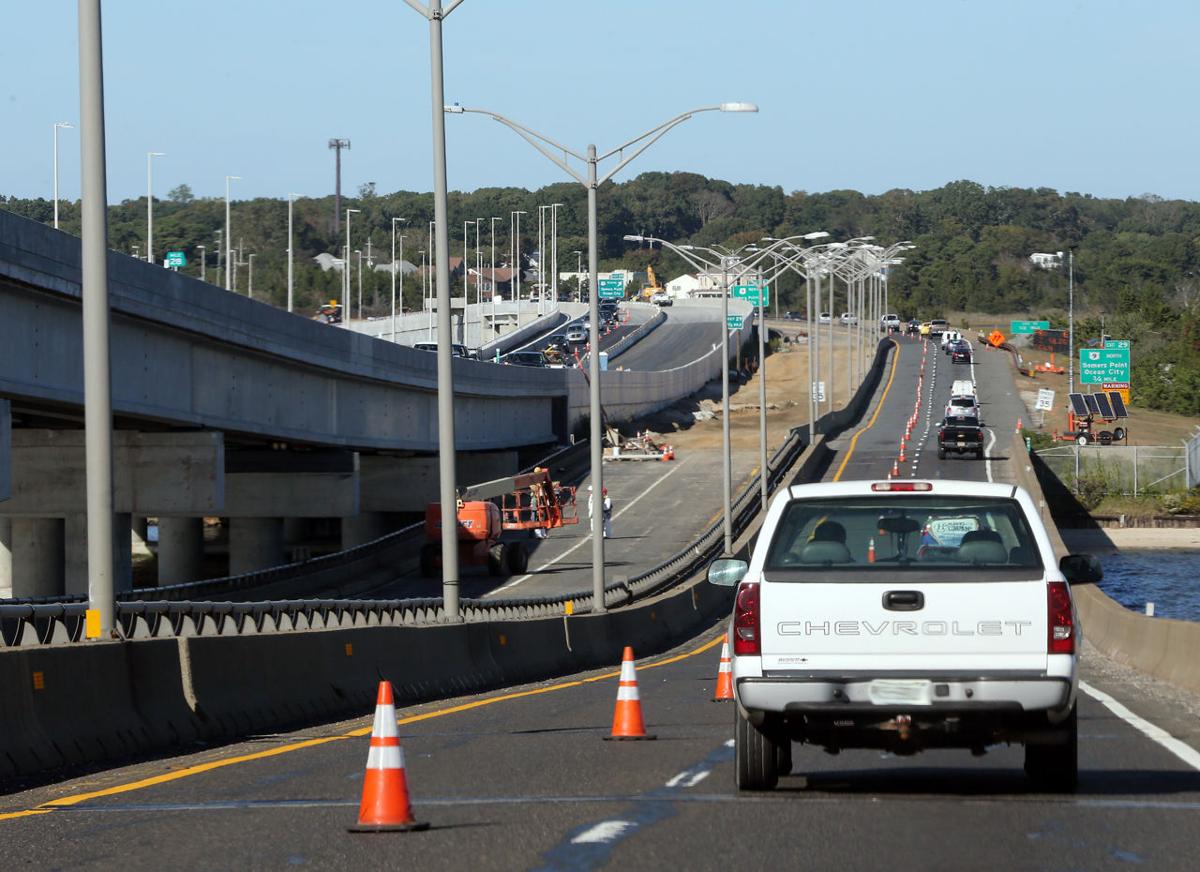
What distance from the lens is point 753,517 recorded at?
6606 centimetres

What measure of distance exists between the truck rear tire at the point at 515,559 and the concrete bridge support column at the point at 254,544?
272 inches

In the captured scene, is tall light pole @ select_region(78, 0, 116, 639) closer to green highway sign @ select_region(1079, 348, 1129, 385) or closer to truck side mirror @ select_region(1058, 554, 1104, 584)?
truck side mirror @ select_region(1058, 554, 1104, 584)

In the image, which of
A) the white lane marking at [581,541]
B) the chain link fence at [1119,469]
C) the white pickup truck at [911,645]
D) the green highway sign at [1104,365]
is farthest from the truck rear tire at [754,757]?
the green highway sign at [1104,365]

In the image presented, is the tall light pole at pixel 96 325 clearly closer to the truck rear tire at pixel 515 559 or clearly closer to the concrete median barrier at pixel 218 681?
the concrete median barrier at pixel 218 681

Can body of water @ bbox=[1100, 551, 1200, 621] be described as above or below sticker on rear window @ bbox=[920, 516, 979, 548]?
below

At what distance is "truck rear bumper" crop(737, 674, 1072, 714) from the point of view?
33.9 feet

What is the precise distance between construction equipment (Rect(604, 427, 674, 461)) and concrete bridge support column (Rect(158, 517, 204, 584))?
30.3m

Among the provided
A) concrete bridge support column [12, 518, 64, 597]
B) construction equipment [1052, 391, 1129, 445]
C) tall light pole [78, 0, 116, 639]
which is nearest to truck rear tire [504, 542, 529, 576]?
concrete bridge support column [12, 518, 64, 597]

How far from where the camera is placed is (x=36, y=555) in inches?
1959

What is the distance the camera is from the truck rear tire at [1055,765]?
10992mm

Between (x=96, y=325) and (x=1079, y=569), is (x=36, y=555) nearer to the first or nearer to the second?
(x=96, y=325)

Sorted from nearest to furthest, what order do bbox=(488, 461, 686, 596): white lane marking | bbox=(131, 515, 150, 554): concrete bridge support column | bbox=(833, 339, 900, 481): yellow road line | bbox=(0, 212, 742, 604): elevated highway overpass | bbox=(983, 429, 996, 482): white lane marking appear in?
1. bbox=(0, 212, 742, 604): elevated highway overpass
2. bbox=(488, 461, 686, 596): white lane marking
3. bbox=(131, 515, 150, 554): concrete bridge support column
4. bbox=(983, 429, 996, 482): white lane marking
5. bbox=(833, 339, 900, 481): yellow road line

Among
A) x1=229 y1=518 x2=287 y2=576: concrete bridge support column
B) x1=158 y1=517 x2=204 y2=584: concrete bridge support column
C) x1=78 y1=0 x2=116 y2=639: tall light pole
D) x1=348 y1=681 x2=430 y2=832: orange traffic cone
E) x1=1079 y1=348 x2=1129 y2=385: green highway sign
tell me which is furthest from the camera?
x1=1079 y1=348 x2=1129 y2=385: green highway sign

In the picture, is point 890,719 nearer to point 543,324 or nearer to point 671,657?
point 671,657
